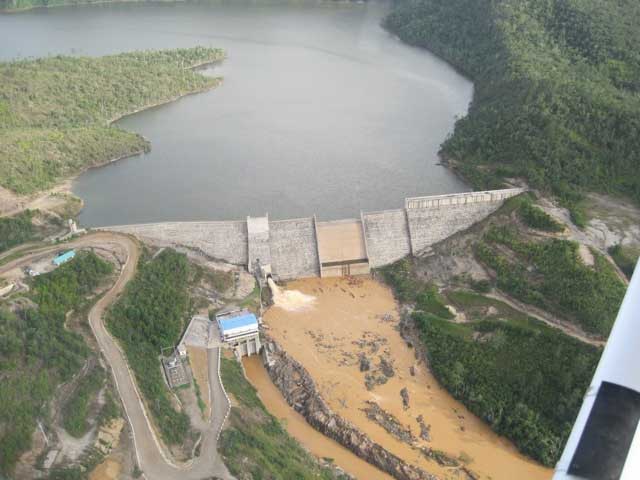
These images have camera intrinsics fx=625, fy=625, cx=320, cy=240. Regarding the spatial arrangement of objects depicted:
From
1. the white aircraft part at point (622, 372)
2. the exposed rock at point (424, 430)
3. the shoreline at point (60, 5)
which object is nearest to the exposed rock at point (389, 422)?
the exposed rock at point (424, 430)

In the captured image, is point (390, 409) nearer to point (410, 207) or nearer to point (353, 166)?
point (410, 207)

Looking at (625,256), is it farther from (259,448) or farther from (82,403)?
(82,403)

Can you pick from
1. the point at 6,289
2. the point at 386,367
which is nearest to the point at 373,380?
the point at 386,367

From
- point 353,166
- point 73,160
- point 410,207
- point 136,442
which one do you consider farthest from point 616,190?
point 73,160

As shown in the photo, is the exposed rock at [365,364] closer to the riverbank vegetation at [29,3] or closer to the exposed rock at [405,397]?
the exposed rock at [405,397]

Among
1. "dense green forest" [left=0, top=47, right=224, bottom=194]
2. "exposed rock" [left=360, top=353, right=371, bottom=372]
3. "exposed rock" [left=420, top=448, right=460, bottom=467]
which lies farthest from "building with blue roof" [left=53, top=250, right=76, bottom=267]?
"exposed rock" [left=420, top=448, right=460, bottom=467]
